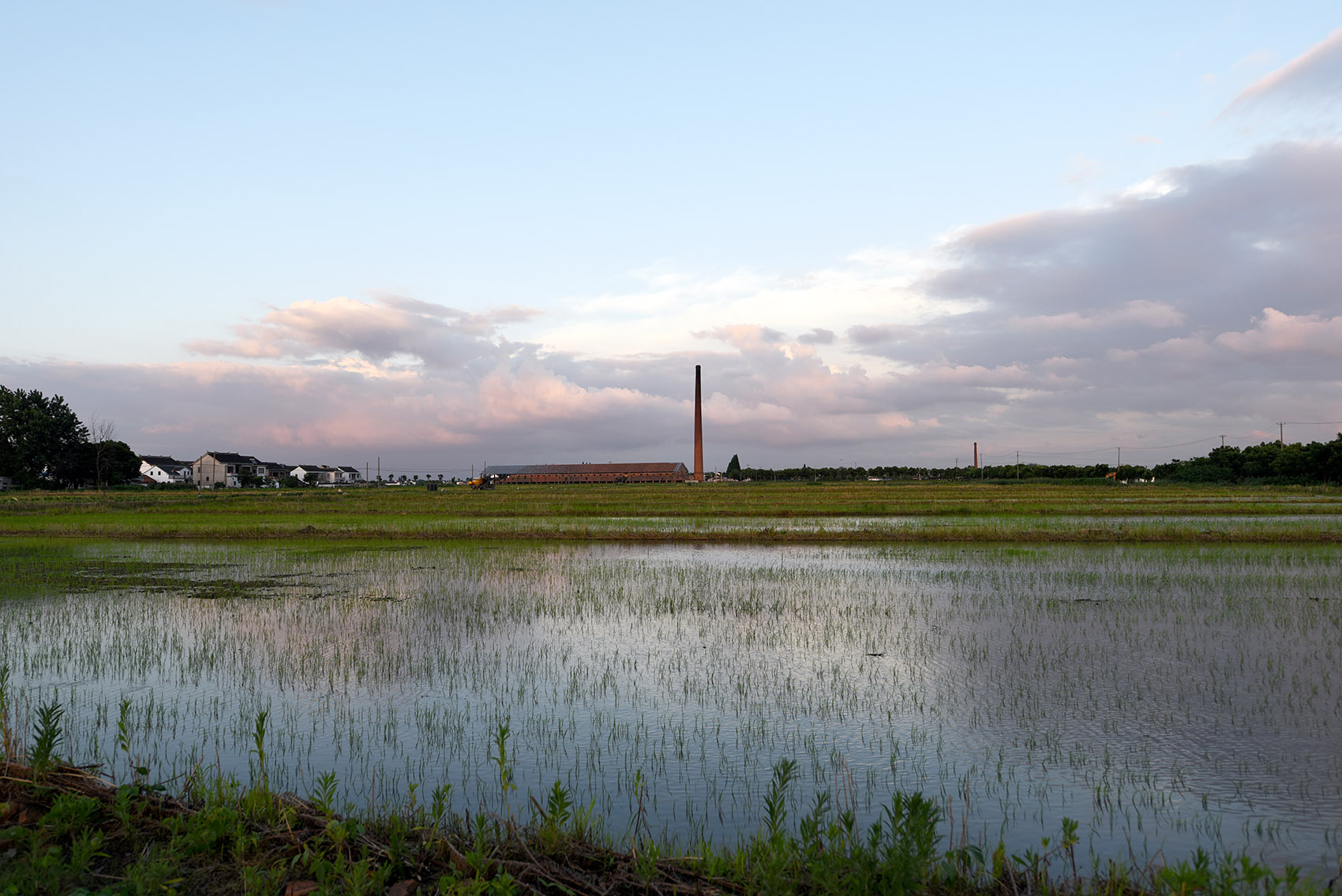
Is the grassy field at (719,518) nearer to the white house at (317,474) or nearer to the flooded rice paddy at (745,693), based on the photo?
the flooded rice paddy at (745,693)

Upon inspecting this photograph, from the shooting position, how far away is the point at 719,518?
3750 centimetres

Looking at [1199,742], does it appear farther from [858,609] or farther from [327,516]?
[327,516]

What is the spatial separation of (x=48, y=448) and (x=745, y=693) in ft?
305

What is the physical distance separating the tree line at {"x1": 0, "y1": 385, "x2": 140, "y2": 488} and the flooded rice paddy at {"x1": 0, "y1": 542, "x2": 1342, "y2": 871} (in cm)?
7457

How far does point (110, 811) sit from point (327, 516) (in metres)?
36.0

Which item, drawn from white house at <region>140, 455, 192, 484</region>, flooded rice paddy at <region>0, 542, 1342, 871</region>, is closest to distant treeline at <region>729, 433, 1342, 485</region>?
flooded rice paddy at <region>0, 542, 1342, 871</region>

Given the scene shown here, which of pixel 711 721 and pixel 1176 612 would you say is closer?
pixel 711 721

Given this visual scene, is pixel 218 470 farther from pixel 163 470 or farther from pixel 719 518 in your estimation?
pixel 719 518

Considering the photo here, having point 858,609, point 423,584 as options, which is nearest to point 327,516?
point 423,584

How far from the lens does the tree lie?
74688 mm

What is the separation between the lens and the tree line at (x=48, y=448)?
Result: 246 feet

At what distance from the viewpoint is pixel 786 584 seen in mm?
16812

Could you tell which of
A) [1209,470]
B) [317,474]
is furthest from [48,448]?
[1209,470]

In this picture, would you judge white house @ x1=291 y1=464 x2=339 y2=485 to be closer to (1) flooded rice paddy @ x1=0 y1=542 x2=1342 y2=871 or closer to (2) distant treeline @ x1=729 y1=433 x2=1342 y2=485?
(2) distant treeline @ x1=729 y1=433 x2=1342 y2=485
